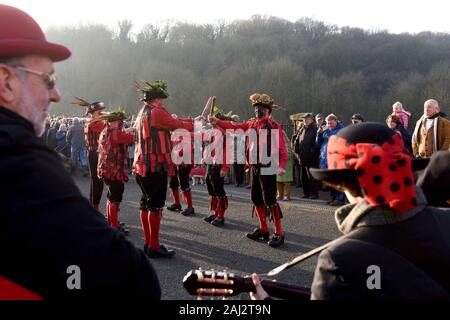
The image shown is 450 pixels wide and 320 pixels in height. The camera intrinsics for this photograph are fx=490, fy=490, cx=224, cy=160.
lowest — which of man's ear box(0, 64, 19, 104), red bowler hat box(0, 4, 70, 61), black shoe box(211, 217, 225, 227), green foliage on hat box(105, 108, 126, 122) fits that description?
black shoe box(211, 217, 225, 227)

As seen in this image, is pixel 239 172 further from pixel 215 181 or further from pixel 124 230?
pixel 124 230

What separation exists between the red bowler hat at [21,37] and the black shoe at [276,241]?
5380 mm

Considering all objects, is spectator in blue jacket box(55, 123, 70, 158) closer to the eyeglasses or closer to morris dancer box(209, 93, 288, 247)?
morris dancer box(209, 93, 288, 247)

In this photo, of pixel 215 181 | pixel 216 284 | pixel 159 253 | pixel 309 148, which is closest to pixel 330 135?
pixel 309 148

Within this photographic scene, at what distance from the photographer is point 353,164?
6.07 ft

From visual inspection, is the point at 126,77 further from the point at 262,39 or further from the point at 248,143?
the point at 248,143

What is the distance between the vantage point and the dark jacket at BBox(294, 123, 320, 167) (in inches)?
433

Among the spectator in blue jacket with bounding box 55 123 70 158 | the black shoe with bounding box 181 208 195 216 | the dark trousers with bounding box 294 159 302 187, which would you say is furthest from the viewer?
the spectator in blue jacket with bounding box 55 123 70 158

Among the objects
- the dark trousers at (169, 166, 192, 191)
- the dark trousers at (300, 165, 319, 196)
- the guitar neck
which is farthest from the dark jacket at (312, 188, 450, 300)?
the dark trousers at (300, 165, 319, 196)

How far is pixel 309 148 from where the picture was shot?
11.1m

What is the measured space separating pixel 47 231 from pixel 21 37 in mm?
712

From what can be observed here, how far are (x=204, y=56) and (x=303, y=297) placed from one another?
5187 cm

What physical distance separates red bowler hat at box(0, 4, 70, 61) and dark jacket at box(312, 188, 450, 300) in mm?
1254
